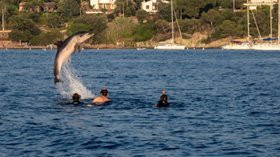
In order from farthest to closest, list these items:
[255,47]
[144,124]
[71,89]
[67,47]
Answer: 1. [255,47]
2. [71,89]
3. [67,47]
4. [144,124]

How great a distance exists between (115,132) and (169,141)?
136 inches

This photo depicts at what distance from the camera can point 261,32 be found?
642ft

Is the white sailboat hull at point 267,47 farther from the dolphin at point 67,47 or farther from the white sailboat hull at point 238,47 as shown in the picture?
the dolphin at point 67,47

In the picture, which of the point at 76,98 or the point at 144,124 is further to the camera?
the point at 76,98

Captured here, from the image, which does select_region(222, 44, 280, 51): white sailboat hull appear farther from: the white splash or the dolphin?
the dolphin

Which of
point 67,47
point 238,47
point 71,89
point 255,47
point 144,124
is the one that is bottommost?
point 238,47

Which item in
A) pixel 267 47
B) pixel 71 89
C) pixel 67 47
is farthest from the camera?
pixel 267 47

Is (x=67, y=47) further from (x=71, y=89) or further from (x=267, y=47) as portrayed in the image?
(x=267, y=47)

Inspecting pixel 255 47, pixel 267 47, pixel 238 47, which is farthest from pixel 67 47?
pixel 238 47

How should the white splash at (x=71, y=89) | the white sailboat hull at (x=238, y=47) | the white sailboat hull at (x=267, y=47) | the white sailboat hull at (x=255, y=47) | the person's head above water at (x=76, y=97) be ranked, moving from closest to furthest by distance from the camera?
the person's head above water at (x=76, y=97) → the white splash at (x=71, y=89) → the white sailboat hull at (x=267, y=47) → the white sailboat hull at (x=255, y=47) → the white sailboat hull at (x=238, y=47)

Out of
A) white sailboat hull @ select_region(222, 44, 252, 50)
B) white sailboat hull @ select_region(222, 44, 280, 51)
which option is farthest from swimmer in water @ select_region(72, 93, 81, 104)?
white sailboat hull @ select_region(222, 44, 252, 50)

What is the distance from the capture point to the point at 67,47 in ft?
139

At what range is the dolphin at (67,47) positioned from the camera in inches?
1646

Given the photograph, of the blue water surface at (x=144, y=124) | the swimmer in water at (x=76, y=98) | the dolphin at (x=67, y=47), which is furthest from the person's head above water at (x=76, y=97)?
the dolphin at (x=67, y=47)
